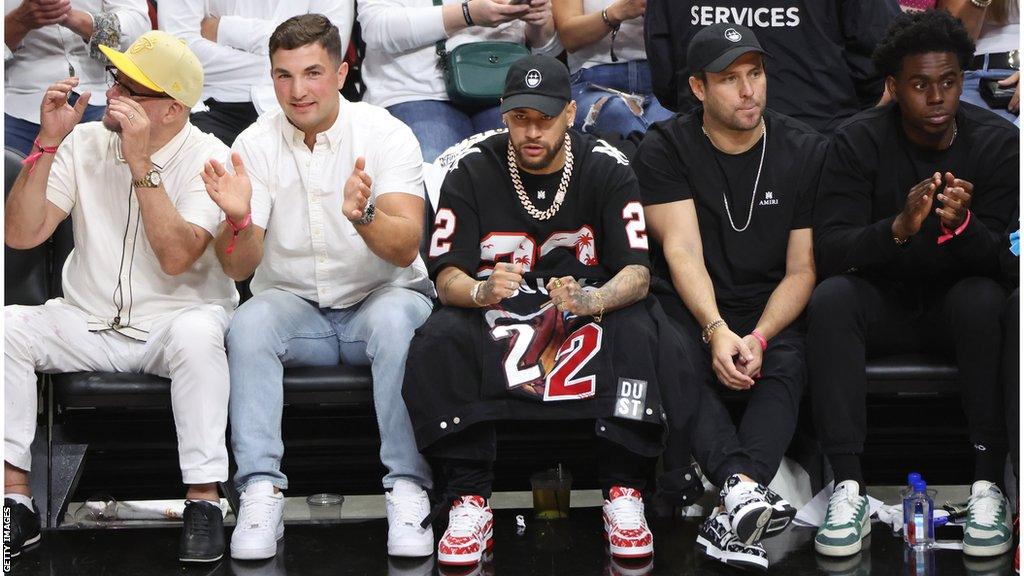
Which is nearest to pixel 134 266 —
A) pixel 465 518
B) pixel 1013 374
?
pixel 465 518

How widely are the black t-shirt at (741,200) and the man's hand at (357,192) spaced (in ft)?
3.05

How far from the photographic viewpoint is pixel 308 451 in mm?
3830

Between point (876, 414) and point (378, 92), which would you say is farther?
point (378, 92)

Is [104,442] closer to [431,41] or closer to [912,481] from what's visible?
[431,41]

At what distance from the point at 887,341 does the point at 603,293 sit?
89 cm

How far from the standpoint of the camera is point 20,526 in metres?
3.33

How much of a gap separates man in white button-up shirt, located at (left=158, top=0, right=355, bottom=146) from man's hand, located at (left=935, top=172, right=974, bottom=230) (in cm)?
234

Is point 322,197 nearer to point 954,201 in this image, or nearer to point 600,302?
point 600,302

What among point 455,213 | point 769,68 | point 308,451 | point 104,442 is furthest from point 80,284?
point 769,68

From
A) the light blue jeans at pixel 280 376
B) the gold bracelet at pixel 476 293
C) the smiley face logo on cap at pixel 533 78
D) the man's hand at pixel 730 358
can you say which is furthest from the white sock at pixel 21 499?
the man's hand at pixel 730 358

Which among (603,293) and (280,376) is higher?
(603,293)

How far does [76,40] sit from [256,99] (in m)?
0.72

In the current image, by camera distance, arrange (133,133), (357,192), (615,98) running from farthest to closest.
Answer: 1. (615,98)
2. (133,133)
3. (357,192)

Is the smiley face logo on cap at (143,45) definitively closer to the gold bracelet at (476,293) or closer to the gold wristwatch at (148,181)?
the gold wristwatch at (148,181)
